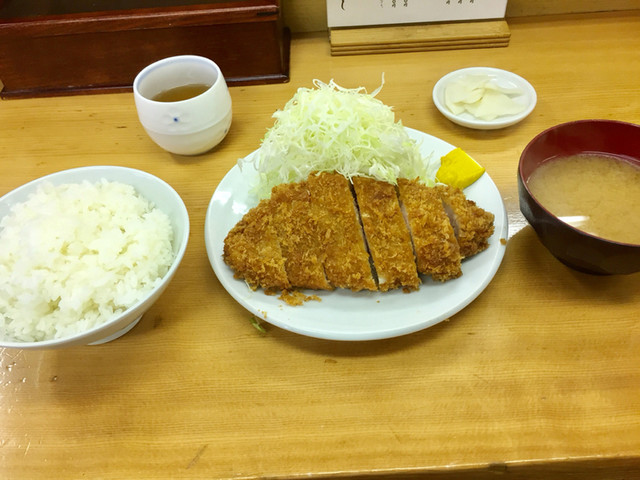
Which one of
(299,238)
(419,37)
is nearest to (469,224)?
(299,238)

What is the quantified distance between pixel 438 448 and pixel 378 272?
50cm

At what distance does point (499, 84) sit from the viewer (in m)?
2.11

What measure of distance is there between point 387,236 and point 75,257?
909 millimetres

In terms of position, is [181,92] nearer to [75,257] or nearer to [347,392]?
[75,257]

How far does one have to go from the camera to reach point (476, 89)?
2.03 metres

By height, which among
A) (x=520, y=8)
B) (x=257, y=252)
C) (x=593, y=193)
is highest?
(x=520, y=8)

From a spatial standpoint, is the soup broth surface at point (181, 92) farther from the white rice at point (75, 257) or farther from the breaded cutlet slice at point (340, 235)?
the breaded cutlet slice at point (340, 235)

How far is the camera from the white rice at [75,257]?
1173mm

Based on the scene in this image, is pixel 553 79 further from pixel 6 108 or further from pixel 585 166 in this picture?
pixel 6 108

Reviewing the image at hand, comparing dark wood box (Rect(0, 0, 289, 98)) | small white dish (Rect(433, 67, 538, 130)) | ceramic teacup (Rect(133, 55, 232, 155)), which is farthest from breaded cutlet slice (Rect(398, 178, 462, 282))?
dark wood box (Rect(0, 0, 289, 98))

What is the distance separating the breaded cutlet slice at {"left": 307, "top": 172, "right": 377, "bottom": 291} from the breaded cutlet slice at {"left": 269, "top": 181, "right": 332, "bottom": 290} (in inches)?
0.8

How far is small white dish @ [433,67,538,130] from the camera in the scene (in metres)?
1.92

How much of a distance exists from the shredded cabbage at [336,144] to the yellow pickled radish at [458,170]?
0.19ft

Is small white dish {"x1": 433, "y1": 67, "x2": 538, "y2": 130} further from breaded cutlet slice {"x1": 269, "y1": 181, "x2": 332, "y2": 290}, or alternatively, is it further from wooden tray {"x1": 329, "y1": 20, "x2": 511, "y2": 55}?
breaded cutlet slice {"x1": 269, "y1": 181, "x2": 332, "y2": 290}
